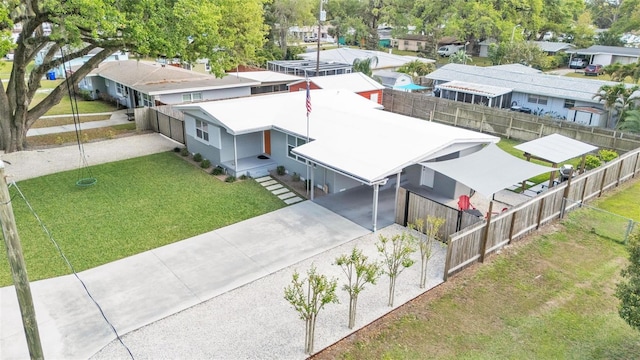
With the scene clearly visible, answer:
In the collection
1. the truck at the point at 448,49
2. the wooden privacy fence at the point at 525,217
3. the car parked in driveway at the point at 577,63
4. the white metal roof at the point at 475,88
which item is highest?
the truck at the point at 448,49

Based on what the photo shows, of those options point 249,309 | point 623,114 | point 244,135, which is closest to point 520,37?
point 623,114

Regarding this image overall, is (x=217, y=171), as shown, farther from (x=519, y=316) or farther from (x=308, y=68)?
(x=308, y=68)

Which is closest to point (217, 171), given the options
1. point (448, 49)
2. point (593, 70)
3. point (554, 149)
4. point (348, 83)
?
point (554, 149)

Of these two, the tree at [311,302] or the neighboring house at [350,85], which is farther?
the neighboring house at [350,85]

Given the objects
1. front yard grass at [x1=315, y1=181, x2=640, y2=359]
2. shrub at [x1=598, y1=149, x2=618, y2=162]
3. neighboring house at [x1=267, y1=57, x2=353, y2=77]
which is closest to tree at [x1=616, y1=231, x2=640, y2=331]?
front yard grass at [x1=315, y1=181, x2=640, y2=359]

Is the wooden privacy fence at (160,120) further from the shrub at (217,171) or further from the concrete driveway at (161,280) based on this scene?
the concrete driveway at (161,280)

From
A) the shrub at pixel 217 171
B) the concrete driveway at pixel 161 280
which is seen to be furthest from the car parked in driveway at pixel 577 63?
the concrete driveway at pixel 161 280
